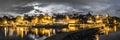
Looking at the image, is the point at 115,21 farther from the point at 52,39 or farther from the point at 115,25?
the point at 52,39

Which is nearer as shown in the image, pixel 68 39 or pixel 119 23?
pixel 68 39

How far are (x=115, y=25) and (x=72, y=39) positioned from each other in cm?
16057

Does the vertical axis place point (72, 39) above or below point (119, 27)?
above

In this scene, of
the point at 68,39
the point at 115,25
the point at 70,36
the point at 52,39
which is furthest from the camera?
the point at 115,25

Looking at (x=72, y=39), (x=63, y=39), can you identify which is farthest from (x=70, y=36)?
(x=63, y=39)

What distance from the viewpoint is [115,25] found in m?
180

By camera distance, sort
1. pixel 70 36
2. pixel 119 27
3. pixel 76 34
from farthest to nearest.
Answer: pixel 119 27 < pixel 76 34 < pixel 70 36

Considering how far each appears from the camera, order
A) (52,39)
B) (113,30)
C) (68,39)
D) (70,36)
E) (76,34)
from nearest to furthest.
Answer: (52,39), (68,39), (70,36), (76,34), (113,30)

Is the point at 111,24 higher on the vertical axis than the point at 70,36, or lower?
lower

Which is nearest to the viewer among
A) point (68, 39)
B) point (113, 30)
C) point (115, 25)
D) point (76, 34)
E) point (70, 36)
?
point (68, 39)

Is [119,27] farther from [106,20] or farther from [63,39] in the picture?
[63,39]

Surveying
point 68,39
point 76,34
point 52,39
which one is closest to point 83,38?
point 76,34

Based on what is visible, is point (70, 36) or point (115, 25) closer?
point (70, 36)

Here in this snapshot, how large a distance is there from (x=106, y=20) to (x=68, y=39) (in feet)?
549
